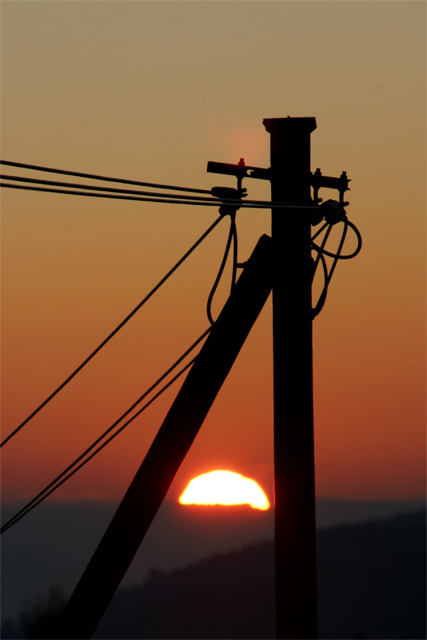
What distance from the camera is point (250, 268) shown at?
30.1 ft

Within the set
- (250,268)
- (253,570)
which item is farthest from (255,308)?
(253,570)

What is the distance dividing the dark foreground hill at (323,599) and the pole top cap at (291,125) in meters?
98.7

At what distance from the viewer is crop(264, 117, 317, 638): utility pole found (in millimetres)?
8906

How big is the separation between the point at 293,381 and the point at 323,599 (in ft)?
365

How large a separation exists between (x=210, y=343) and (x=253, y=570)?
3828 inches

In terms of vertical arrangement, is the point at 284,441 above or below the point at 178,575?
below

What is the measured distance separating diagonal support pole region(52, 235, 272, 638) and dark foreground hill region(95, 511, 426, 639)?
98.5 metres

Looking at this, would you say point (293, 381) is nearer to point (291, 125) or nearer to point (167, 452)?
point (167, 452)

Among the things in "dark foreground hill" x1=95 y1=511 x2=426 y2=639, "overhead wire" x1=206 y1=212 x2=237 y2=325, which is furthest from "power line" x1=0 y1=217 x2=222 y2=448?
"dark foreground hill" x1=95 y1=511 x2=426 y2=639

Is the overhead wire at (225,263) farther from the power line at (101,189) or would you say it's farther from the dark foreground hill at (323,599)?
the dark foreground hill at (323,599)

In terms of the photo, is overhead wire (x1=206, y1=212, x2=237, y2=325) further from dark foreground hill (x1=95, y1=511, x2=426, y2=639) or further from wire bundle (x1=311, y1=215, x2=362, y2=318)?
dark foreground hill (x1=95, y1=511, x2=426, y2=639)

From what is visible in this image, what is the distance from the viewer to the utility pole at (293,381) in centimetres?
891

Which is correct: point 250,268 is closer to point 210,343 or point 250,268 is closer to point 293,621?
point 210,343

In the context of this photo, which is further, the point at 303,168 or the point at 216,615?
the point at 216,615
